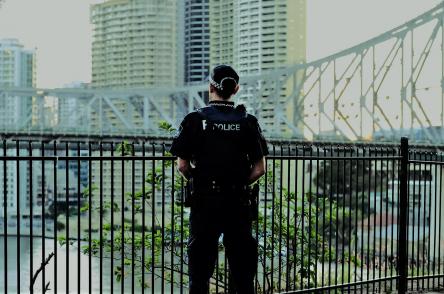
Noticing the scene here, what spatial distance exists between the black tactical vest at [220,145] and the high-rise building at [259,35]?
5376 centimetres

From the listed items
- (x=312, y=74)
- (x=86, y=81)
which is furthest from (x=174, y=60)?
(x=312, y=74)

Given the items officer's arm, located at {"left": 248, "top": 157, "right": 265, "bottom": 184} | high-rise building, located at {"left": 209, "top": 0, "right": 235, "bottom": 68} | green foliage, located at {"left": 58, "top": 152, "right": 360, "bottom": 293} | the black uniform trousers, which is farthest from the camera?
high-rise building, located at {"left": 209, "top": 0, "right": 235, "bottom": 68}

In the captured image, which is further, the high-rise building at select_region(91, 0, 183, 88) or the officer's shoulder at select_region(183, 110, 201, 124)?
the high-rise building at select_region(91, 0, 183, 88)

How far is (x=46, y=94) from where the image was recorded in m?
68.3

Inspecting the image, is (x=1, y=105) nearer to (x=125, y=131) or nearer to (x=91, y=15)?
(x=125, y=131)

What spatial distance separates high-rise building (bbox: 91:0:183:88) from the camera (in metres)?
84.0

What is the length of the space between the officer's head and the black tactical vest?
3.3 inches

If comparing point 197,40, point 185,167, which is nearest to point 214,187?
point 185,167

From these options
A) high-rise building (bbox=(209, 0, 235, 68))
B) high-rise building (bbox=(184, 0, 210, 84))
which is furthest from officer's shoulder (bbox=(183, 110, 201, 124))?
high-rise building (bbox=(184, 0, 210, 84))

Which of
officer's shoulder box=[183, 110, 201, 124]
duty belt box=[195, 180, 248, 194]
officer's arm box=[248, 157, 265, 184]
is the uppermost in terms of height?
officer's shoulder box=[183, 110, 201, 124]

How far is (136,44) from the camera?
87625 millimetres

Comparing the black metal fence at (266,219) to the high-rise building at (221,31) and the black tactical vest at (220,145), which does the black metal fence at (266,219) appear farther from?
the high-rise building at (221,31)

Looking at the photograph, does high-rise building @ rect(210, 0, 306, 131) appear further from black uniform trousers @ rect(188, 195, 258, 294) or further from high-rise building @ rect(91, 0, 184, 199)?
black uniform trousers @ rect(188, 195, 258, 294)

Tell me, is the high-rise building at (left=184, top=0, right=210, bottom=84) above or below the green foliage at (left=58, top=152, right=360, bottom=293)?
above
